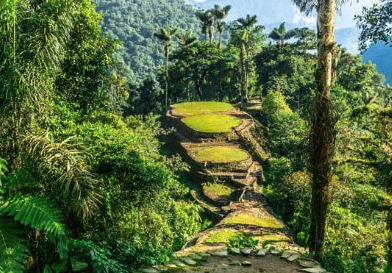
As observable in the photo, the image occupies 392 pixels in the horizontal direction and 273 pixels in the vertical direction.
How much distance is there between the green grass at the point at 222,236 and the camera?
12.2 metres

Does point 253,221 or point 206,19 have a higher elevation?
point 206,19

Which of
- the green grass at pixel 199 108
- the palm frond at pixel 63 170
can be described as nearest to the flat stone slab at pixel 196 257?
the palm frond at pixel 63 170

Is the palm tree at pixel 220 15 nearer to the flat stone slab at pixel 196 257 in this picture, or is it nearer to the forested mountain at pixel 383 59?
the flat stone slab at pixel 196 257

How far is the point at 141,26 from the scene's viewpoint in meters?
99.4

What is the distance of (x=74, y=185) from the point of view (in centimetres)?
443

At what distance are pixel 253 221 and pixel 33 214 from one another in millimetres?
13178

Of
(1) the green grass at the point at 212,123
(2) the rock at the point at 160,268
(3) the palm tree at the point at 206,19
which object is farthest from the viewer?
(3) the palm tree at the point at 206,19

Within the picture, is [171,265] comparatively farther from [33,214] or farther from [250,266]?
[33,214]

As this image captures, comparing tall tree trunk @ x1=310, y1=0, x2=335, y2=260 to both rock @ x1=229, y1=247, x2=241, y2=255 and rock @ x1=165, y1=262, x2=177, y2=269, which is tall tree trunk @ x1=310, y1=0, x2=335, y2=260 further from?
rock @ x1=165, y1=262, x2=177, y2=269

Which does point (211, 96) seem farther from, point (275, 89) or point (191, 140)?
point (191, 140)

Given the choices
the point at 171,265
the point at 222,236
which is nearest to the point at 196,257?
the point at 171,265

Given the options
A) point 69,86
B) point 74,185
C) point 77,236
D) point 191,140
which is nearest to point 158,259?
point 77,236

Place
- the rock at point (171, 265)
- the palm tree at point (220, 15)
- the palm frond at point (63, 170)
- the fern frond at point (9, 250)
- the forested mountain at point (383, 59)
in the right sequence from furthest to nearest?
the forested mountain at point (383, 59) → the palm tree at point (220, 15) → the rock at point (171, 265) → the palm frond at point (63, 170) → the fern frond at point (9, 250)

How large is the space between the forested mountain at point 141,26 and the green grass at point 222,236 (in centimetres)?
6120
